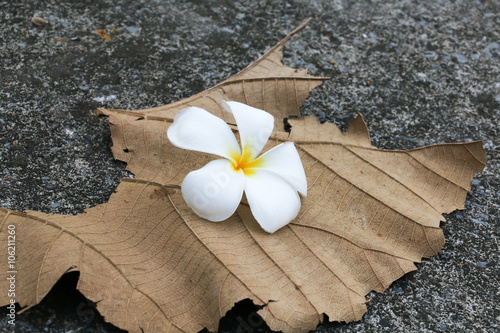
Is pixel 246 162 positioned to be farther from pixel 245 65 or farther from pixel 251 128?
pixel 245 65

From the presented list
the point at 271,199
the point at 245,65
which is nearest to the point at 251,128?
the point at 271,199

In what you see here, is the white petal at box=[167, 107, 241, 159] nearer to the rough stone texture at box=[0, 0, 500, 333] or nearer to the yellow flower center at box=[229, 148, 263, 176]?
the yellow flower center at box=[229, 148, 263, 176]

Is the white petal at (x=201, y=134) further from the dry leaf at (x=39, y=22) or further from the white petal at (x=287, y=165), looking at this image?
the dry leaf at (x=39, y=22)

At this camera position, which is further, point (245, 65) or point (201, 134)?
point (245, 65)

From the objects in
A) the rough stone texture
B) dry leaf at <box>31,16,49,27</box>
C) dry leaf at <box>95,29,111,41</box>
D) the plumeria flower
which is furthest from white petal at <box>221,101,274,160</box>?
dry leaf at <box>31,16,49,27</box>

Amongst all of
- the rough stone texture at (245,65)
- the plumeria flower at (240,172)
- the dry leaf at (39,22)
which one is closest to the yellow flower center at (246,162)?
the plumeria flower at (240,172)

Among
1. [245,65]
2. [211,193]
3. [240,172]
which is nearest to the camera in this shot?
[211,193]
